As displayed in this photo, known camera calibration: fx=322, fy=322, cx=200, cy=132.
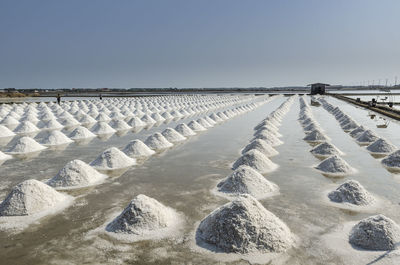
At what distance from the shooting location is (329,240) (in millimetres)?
3477

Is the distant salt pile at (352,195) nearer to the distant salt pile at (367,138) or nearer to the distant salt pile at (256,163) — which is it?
the distant salt pile at (256,163)

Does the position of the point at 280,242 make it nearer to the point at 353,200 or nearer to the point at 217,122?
the point at 353,200

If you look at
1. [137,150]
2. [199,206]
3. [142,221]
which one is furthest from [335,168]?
[137,150]

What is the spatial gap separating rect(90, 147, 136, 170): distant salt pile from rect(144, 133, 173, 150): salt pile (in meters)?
1.67

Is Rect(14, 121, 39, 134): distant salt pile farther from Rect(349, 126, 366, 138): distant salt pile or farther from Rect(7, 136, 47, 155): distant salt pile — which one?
Rect(349, 126, 366, 138): distant salt pile

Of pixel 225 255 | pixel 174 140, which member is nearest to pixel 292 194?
pixel 225 255

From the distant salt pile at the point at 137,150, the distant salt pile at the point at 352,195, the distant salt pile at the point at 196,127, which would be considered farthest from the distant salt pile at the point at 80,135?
the distant salt pile at the point at 352,195

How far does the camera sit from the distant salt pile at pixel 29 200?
13.6 feet

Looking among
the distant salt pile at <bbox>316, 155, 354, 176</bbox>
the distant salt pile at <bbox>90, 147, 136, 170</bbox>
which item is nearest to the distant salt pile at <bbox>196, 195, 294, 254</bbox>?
the distant salt pile at <bbox>316, 155, 354, 176</bbox>

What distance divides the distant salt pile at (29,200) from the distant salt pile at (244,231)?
2223 millimetres

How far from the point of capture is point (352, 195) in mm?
4512

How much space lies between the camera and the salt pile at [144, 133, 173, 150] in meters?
8.49

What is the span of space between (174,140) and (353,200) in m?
5.86

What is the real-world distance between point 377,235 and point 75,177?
4.45m
